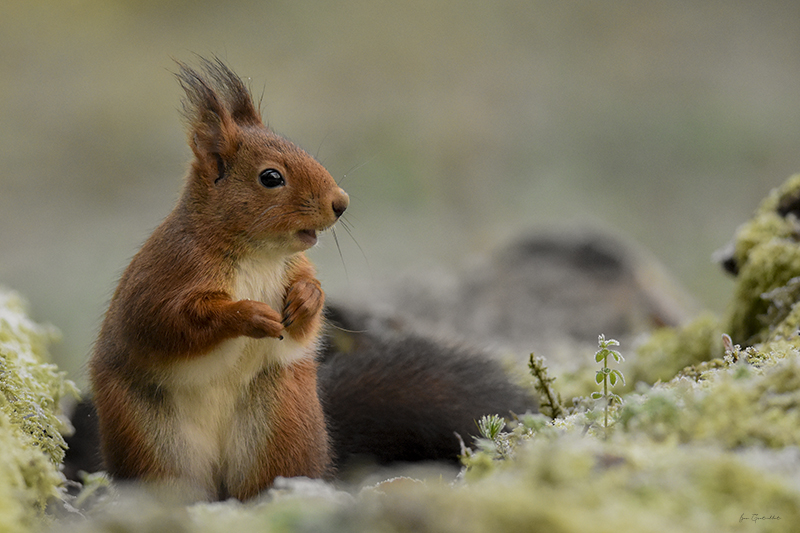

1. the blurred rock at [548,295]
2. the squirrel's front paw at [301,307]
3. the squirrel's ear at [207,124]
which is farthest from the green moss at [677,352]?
the squirrel's ear at [207,124]

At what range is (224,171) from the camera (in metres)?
2.11

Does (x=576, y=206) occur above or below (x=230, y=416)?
above

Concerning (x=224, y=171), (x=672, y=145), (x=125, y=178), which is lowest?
(x=224, y=171)

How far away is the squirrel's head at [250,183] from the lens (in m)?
2.00

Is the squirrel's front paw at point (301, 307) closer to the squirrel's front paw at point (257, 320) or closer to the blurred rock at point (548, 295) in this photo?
the squirrel's front paw at point (257, 320)

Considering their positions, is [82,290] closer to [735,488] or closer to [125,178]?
[125,178]

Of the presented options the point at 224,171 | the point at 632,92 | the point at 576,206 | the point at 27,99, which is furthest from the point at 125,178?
the point at 224,171

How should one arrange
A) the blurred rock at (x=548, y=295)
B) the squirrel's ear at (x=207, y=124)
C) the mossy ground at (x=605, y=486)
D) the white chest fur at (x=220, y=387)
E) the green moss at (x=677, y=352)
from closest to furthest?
the mossy ground at (x=605, y=486)
the white chest fur at (x=220, y=387)
the squirrel's ear at (x=207, y=124)
the green moss at (x=677, y=352)
the blurred rock at (x=548, y=295)

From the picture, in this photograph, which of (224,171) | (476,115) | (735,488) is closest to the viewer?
(735,488)

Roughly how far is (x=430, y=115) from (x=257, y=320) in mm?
9715

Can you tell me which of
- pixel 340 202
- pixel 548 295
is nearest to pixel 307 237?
pixel 340 202

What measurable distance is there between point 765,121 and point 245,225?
955 centimetres
